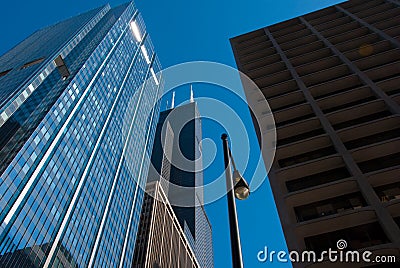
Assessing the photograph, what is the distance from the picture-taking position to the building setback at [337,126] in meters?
17.1

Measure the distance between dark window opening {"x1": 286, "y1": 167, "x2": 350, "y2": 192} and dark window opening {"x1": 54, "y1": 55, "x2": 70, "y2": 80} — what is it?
343 ft

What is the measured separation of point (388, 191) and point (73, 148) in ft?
278

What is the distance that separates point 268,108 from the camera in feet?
95.7

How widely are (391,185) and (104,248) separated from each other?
81.7m

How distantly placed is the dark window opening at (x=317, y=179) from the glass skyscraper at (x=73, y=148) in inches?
2220

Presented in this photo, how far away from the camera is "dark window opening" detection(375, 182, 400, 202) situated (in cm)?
1772

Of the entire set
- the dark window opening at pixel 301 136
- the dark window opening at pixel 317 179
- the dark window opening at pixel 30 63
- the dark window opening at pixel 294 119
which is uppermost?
the dark window opening at pixel 30 63

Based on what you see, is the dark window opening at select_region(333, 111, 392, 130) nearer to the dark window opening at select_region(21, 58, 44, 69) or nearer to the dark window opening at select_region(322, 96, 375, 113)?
the dark window opening at select_region(322, 96, 375, 113)

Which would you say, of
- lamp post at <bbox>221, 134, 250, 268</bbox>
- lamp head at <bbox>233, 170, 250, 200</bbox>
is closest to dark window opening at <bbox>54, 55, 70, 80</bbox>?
lamp post at <bbox>221, 134, 250, 268</bbox>

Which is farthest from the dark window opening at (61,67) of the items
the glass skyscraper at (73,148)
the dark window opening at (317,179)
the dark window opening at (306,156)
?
the dark window opening at (317,179)

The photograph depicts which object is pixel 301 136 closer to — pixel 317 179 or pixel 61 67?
pixel 317 179

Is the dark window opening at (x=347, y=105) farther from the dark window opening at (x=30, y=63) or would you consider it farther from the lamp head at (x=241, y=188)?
the dark window opening at (x=30, y=63)

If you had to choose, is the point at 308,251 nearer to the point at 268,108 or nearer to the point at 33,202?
the point at 268,108

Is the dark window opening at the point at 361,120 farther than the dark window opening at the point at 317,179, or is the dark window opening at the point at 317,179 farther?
the dark window opening at the point at 361,120
